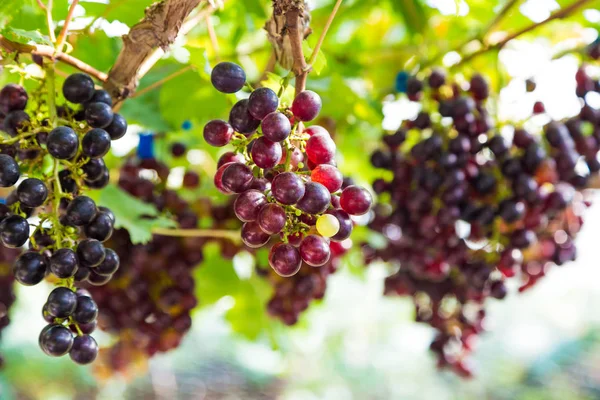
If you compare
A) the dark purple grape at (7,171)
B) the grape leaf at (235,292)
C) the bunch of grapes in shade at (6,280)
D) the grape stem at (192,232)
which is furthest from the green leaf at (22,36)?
the grape leaf at (235,292)

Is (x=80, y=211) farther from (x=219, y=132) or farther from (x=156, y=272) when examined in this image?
(x=156, y=272)

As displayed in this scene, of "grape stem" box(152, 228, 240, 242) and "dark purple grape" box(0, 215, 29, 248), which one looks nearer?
"dark purple grape" box(0, 215, 29, 248)

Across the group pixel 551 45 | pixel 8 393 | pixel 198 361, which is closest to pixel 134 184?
pixel 551 45

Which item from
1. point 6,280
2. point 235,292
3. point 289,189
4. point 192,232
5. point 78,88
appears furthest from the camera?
point 235,292

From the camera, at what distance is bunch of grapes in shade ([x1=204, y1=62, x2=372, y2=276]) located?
18.4 inches

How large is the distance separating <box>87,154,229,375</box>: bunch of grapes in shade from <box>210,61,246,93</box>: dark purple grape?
0.47m

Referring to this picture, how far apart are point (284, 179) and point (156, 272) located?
24.8 inches

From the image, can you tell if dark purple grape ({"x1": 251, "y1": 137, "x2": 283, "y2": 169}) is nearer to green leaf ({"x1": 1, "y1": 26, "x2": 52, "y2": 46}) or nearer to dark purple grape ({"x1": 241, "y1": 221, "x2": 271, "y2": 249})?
dark purple grape ({"x1": 241, "y1": 221, "x2": 271, "y2": 249})

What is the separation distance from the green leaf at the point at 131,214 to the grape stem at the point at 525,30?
59 cm

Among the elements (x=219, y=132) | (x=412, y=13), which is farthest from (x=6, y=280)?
(x=412, y=13)

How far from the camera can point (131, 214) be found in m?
0.84

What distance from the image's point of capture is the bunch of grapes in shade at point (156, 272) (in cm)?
99

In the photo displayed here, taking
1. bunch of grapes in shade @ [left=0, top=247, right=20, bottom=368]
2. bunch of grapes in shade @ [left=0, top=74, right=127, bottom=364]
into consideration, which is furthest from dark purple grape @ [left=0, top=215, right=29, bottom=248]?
bunch of grapes in shade @ [left=0, top=247, right=20, bottom=368]

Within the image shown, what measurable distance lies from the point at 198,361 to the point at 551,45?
2.59 meters
